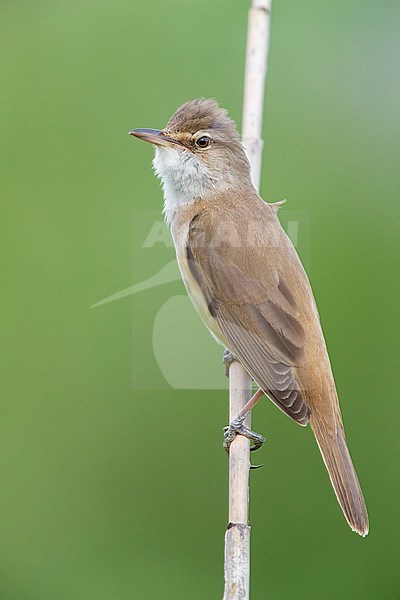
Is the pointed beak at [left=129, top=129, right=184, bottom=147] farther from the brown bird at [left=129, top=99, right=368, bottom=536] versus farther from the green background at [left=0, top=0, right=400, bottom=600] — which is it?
the green background at [left=0, top=0, right=400, bottom=600]

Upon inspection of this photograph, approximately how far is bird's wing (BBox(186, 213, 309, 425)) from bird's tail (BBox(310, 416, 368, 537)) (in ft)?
0.43

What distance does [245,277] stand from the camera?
304 centimetres

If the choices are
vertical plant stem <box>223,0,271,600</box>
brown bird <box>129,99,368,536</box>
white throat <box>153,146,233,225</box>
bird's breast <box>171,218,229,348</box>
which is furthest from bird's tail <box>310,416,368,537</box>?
white throat <box>153,146,233,225</box>

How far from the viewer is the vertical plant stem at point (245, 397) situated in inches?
87.1

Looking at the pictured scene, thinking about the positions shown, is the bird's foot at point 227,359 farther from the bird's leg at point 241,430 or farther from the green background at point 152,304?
the bird's leg at point 241,430

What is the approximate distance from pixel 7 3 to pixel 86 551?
259 centimetres

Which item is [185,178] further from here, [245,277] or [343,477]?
[343,477]

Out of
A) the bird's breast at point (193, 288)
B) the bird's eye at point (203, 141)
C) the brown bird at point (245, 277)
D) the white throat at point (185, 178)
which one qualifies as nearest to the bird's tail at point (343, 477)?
the brown bird at point (245, 277)

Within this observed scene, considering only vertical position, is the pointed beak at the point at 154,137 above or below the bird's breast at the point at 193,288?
above

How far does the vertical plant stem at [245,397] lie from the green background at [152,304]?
0.41 m

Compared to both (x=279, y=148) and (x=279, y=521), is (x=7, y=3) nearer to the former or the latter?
(x=279, y=148)

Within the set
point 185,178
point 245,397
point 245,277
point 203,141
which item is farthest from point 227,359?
point 203,141

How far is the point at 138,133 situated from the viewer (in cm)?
304

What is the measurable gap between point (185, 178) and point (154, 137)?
0.22 metres
